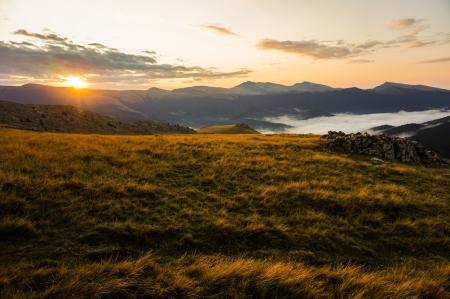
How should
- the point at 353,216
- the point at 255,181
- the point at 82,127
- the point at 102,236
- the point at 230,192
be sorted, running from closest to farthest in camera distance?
the point at 102,236, the point at 353,216, the point at 230,192, the point at 255,181, the point at 82,127

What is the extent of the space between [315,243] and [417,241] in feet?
14.1

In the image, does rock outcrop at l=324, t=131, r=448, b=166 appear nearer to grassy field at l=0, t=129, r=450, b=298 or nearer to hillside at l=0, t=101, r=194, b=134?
grassy field at l=0, t=129, r=450, b=298

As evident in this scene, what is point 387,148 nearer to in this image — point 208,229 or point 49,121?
point 208,229

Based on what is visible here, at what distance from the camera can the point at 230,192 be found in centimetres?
1559

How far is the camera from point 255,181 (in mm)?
17781

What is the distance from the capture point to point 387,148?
101 ft

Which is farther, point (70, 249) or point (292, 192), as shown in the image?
point (292, 192)

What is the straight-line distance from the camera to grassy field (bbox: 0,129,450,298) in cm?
709

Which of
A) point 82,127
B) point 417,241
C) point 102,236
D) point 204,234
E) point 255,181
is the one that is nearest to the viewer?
point 102,236

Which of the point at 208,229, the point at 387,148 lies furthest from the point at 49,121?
the point at 208,229

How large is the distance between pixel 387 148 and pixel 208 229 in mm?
25372

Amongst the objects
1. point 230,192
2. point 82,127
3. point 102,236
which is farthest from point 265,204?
point 82,127

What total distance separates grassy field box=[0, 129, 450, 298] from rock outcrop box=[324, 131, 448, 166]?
27.9 ft

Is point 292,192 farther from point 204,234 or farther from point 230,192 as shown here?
point 204,234
